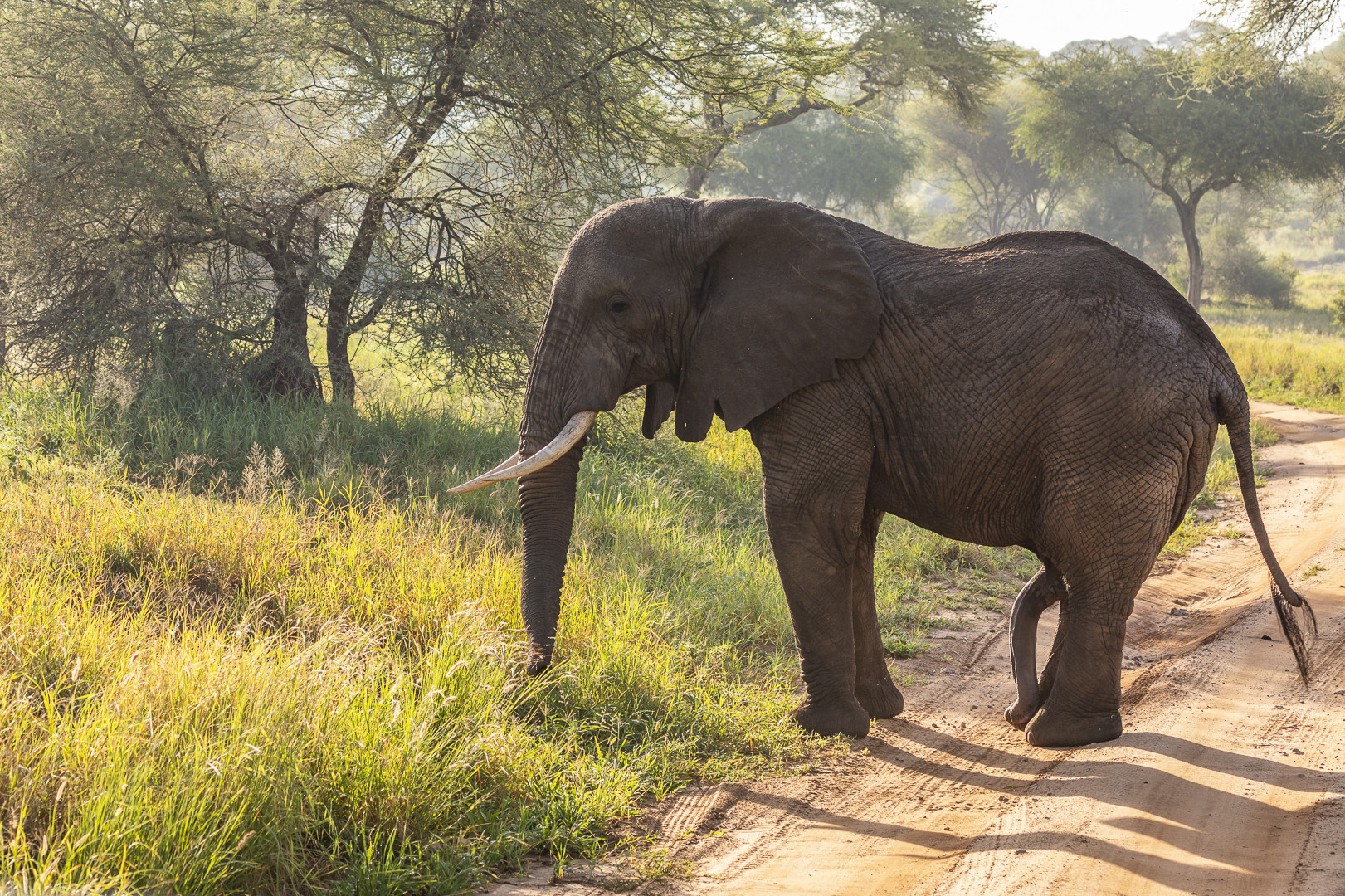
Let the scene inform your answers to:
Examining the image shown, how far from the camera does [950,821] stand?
3.64m

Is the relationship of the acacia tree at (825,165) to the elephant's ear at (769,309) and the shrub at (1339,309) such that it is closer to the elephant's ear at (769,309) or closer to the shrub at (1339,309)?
the shrub at (1339,309)

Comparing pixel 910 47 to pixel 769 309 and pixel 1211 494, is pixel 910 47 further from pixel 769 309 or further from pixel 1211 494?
pixel 769 309

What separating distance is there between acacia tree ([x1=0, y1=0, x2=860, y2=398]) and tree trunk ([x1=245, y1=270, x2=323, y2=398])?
22mm

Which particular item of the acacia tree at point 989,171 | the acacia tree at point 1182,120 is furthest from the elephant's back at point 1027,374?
the acacia tree at point 989,171

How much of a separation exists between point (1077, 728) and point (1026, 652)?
0.50 m

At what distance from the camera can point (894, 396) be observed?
422 cm

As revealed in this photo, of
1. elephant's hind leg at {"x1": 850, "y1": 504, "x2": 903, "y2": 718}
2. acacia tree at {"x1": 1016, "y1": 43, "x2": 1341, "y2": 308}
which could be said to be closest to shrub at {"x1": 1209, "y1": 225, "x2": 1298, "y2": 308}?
acacia tree at {"x1": 1016, "y1": 43, "x2": 1341, "y2": 308}

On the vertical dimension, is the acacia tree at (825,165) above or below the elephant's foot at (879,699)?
above

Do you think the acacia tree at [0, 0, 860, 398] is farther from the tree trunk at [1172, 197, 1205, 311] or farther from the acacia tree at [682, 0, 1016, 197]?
the tree trunk at [1172, 197, 1205, 311]

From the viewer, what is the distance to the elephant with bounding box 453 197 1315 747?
3.92 meters

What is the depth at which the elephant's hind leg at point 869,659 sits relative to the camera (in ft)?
15.8

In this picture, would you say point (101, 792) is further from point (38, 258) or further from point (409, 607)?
point (38, 258)

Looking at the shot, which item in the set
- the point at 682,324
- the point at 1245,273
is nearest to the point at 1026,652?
the point at 682,324

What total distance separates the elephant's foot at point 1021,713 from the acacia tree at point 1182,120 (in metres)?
22.3
